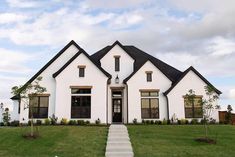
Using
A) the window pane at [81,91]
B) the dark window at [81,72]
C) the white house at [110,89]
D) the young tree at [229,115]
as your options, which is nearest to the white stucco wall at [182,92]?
the white house at [110,89]

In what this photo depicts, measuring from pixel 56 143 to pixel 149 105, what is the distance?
41.1 ft

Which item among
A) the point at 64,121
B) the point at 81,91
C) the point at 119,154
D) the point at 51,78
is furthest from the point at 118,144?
the point at 51,78

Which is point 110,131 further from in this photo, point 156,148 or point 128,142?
point 156,148

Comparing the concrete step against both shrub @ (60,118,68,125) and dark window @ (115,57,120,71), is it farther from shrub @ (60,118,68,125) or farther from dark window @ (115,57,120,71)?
dark window @ (115,57,120,71)

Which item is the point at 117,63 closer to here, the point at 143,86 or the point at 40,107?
the point at 143,86

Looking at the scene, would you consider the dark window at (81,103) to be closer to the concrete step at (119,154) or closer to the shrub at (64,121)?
the shrub at (64,121)

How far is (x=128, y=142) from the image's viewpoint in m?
16.7

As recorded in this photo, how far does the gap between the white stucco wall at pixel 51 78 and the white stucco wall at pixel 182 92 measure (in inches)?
395

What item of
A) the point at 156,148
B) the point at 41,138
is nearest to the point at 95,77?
the point at 41,138

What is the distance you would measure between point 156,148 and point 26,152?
653cm

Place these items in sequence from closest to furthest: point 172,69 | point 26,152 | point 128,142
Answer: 1. point 26,152
2. point 128,142
3. point 172,69

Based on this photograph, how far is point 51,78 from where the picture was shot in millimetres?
27203

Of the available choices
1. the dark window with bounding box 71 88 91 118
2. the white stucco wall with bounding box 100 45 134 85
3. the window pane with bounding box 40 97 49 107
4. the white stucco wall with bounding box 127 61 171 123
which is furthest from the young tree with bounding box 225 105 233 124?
the window pane with bounding box 40 97 49 107

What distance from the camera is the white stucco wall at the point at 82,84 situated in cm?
2578
